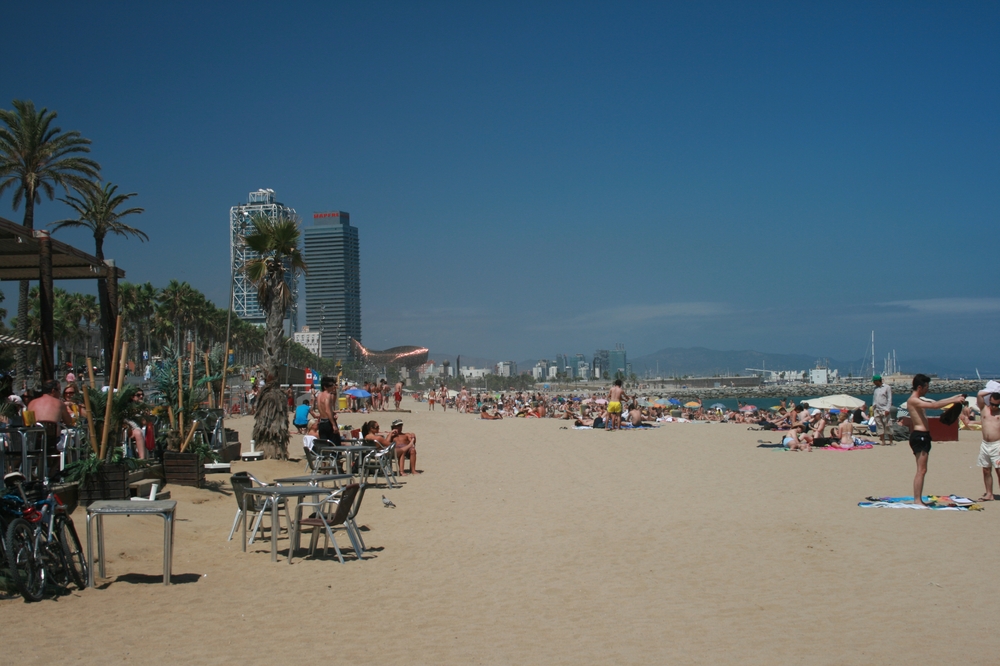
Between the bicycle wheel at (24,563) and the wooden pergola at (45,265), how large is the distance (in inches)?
192

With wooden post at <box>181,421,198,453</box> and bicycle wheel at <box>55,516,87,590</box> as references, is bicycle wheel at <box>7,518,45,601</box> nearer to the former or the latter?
bicycle wheel at <box>55,516,87,590</box>

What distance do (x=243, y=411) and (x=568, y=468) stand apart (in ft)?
68.5

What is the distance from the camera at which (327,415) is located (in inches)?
462

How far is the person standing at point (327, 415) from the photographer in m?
11.5

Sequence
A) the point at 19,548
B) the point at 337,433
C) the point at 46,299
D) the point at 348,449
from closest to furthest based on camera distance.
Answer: the point at 19,548 → the point at 46,299 → the point at 348,449 → the point at 337,433

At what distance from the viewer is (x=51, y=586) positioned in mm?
5234

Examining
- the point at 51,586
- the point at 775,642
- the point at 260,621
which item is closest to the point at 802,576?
the point at 775,642

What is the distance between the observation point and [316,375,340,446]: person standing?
11.5 metres

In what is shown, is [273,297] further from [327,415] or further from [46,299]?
[46,299]

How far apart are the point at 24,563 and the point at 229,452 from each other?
8.38 m

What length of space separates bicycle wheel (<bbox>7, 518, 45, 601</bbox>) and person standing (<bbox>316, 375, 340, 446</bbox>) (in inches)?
252

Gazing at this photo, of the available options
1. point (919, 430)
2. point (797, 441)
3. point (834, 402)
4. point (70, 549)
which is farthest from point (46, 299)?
point (834, 402)

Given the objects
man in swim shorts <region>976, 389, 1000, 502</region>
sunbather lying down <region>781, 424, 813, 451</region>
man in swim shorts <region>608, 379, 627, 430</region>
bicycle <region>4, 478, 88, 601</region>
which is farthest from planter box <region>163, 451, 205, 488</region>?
man in swim shorts <region>608, 379, 627, 430</region>

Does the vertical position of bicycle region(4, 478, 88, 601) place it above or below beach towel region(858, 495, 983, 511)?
above
